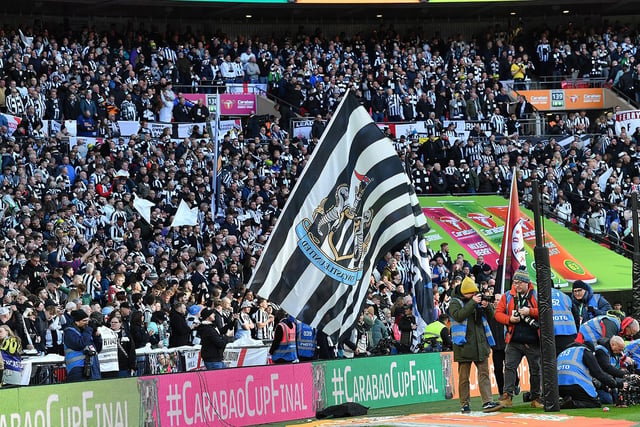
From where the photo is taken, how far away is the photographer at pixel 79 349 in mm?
14734

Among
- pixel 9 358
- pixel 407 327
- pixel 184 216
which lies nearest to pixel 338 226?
pixel 9 358

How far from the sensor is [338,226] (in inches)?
580

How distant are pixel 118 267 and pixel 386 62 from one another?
21269 mm

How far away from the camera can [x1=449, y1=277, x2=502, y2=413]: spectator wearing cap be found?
1522 centimetres

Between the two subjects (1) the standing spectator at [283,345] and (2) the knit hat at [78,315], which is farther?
(1) the standing spectator at [283,345]

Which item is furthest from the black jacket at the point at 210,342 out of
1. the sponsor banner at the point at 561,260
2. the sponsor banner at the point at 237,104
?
the sponsor banner at the point at 237,104

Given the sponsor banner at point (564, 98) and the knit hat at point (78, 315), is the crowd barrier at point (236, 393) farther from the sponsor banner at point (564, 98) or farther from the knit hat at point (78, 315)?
the sponsor banner at point (564, 98)

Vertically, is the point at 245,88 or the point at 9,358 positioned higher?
the point at 245,88

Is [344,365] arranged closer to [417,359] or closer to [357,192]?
[417,359]

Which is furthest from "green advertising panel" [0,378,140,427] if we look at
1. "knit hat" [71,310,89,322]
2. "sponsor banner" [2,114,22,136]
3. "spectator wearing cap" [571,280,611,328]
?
"sponsor banner" [2,114,22,136]

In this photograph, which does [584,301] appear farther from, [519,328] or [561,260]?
[561,260]

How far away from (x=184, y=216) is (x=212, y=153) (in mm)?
4149

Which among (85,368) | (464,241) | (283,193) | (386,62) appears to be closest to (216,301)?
(85,368)

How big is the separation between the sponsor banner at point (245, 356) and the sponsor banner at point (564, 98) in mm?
26018
